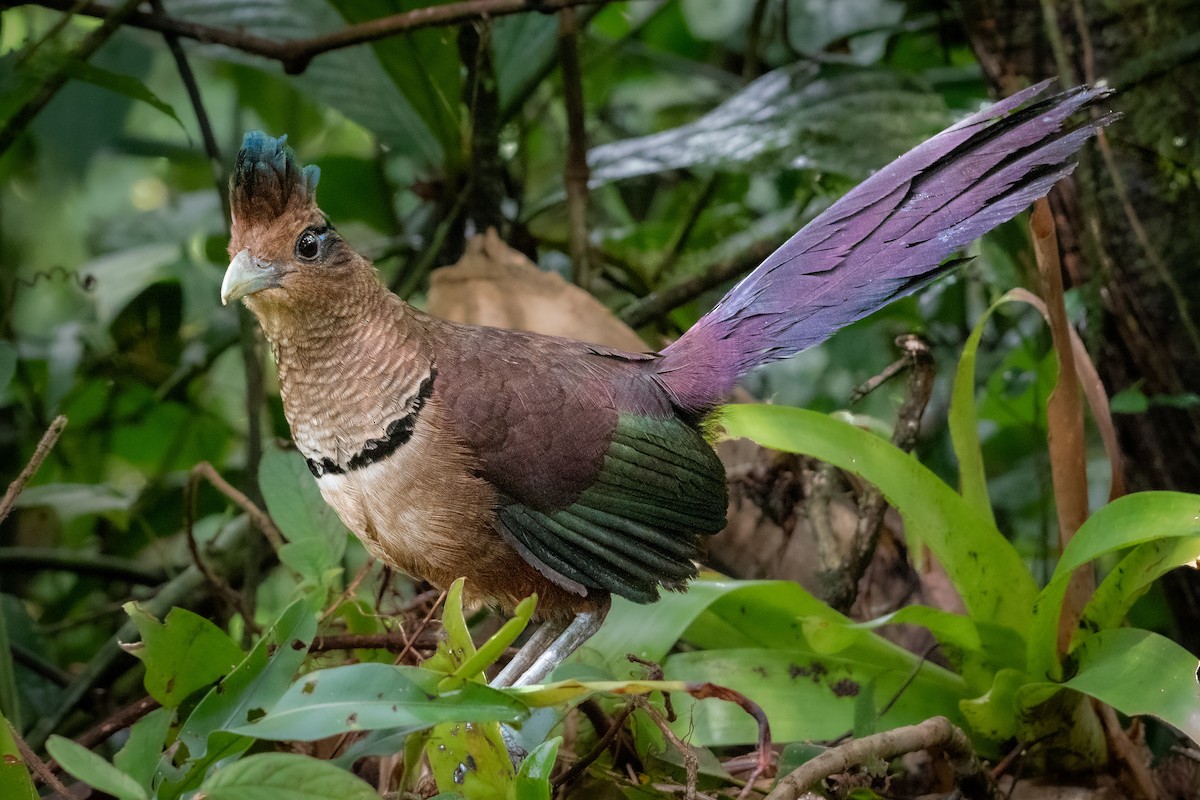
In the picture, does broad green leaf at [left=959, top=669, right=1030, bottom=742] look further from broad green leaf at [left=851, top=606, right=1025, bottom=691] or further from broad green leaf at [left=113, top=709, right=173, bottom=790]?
broad green leaf at [left=113, top=709, right=173, bottom=790]

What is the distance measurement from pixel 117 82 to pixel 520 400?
1.29m

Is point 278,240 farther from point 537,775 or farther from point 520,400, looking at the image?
point 537,775

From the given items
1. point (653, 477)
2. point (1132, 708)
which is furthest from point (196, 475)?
point (1132, 708)

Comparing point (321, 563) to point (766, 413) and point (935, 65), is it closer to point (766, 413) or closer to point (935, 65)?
point (766, 413)

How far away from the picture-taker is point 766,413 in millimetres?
1747

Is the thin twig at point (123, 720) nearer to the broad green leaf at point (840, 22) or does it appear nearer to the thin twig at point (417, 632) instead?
the thin twig at point (417, 632)

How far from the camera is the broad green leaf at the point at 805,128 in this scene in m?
2.49

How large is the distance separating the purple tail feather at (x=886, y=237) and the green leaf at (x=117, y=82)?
1202mm

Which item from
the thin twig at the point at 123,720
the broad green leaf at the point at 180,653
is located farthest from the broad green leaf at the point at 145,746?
the thin twig at the point at 123,720

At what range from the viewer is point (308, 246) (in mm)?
1551

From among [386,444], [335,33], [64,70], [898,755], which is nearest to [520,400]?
[386,444]

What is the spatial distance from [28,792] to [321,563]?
0.61 meters

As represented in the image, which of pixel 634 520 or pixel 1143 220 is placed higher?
pixel 1143 220

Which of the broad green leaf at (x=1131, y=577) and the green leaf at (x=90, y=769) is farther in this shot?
the broad green leaf at (x=1131, y=577)
